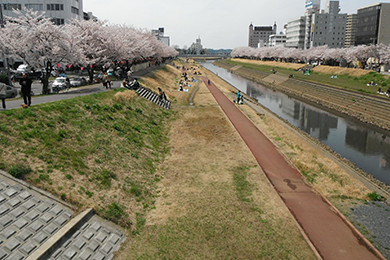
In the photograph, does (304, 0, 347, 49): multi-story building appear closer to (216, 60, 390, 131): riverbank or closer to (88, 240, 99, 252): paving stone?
(216, 60, 390, 131): riverbank

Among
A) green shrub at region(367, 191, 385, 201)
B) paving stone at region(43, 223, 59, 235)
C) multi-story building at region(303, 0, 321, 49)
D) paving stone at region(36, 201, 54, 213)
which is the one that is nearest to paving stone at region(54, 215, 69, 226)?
paving stone at region(43, 223, 59, 235)

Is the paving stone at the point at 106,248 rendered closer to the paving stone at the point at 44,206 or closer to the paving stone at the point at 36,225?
the paving stone at the point at 36,225

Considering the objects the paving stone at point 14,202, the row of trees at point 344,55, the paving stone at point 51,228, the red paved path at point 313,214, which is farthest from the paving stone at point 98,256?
the row of trees at point 344,55

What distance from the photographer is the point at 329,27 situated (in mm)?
147375

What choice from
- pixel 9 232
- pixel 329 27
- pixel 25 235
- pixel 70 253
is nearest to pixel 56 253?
pixel 70 253

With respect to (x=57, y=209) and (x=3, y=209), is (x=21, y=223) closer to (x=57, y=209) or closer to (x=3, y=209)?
(x=3, y=209)

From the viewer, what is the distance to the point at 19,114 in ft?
51.2

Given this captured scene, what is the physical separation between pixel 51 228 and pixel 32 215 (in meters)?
0.91

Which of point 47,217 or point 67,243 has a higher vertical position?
point 47,217

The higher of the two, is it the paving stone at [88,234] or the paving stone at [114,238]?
the paving stone at [88,234]

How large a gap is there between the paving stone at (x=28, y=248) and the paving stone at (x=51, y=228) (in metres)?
0.77

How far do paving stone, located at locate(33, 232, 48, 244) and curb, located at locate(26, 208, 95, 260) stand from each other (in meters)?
0.19

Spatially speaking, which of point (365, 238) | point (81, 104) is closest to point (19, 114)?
point (81, 104)

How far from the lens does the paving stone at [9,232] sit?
936cm
